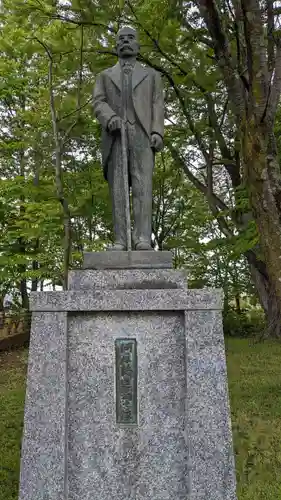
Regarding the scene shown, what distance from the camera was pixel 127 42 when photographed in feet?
14.5

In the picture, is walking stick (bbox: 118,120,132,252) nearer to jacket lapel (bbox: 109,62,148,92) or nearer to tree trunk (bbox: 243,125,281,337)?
jacket lapel (bbox: 109,62,148,92)

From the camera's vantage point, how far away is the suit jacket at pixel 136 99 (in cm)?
437

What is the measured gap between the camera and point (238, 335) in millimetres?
18203

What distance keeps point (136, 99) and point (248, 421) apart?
4626 mm

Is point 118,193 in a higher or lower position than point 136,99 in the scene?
lower

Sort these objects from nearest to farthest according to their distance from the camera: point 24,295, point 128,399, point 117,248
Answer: point 128,399 < point 117,248 < point 24,295

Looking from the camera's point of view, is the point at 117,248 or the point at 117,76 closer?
the point at 117,248

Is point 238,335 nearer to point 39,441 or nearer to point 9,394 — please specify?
point 9,394

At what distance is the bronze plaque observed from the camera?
12.2 feet

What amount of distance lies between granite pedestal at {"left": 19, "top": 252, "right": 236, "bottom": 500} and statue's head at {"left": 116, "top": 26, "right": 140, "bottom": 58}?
211 cm

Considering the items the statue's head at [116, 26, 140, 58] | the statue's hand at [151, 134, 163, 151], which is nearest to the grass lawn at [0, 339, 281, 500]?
the statue's hand at [151, 134, 163, 151]

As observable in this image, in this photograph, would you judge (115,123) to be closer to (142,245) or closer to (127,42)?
(127,42)

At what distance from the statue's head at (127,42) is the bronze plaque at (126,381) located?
2.50 m

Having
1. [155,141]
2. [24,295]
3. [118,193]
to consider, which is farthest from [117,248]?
[24,295]
